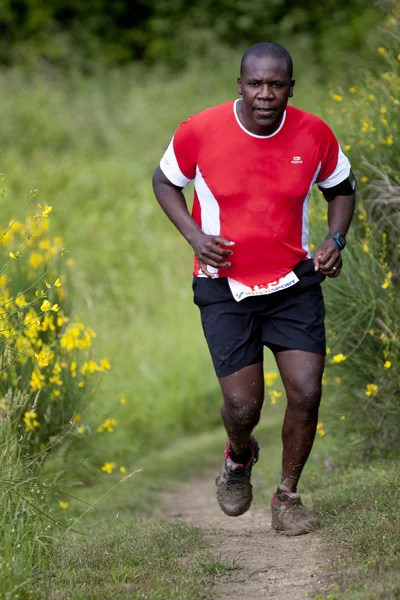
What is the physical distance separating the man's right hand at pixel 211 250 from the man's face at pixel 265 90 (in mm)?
527

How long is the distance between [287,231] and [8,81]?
13.0m

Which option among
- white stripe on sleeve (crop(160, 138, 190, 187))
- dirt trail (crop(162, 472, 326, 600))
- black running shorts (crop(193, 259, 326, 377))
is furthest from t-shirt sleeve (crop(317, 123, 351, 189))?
dirt trail (crop(162, 472, 326, 600))

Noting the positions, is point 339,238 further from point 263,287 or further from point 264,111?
point 264,111

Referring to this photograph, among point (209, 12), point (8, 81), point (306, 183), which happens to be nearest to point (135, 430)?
point (306, 183)

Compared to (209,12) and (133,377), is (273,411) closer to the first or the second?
(133,377)

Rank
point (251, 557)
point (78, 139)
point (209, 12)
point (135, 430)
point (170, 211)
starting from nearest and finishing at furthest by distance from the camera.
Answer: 1. point (251, 557)
2. point (170, 211)
3. point (135, 430)
4. point (78, 139)
5. point (209, 12)

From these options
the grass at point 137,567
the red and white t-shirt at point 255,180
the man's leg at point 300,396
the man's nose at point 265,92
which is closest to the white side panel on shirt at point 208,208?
the red and white t-shirt at point 255,180

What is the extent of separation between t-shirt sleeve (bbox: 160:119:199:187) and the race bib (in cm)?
54

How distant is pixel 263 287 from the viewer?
4.32 meters

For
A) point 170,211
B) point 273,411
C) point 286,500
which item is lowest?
point 273,411

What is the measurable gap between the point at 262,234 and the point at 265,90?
24.1 inches

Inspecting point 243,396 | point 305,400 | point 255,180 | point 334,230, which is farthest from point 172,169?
point 305,400

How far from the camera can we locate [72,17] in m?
19.3

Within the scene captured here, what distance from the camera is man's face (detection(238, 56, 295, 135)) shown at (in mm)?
4156
